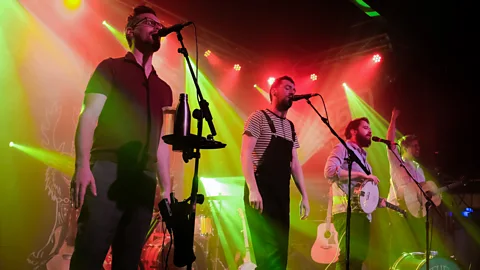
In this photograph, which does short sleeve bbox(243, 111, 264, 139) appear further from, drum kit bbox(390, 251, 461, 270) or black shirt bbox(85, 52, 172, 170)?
drum kit bbox(390, 251, 461, 270)

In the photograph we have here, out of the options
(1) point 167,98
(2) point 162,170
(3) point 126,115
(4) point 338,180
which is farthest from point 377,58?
(3) point 126,115

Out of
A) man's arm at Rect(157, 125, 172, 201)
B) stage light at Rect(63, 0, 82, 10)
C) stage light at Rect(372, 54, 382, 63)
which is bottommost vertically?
man's arm at Rect(157, 125, 172, 201)

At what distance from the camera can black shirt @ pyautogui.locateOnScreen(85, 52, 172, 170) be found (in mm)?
2574

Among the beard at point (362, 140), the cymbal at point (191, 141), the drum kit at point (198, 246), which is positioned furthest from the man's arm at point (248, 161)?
the drum kit at point (198, 246)

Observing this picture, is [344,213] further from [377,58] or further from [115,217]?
[377,58]

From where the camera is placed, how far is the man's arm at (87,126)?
8.01 feet

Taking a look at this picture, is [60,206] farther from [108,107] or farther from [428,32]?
[428,32]

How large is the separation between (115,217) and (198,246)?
14.6 ft

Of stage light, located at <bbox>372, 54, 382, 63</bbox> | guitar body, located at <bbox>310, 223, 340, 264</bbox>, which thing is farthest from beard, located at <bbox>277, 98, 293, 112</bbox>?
stage light, located at <bbox>372, 54, 382, 63</bbox>

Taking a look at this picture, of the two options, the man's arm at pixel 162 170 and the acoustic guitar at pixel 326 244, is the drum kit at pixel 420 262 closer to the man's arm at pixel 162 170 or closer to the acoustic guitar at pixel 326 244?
the acoustic guitar at pixel 326 244

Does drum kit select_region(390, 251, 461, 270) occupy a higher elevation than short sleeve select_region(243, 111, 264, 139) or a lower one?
lower

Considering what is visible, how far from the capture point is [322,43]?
9.95 meters

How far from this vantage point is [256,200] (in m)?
3.65

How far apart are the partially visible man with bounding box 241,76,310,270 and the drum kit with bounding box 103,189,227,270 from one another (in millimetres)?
2519
